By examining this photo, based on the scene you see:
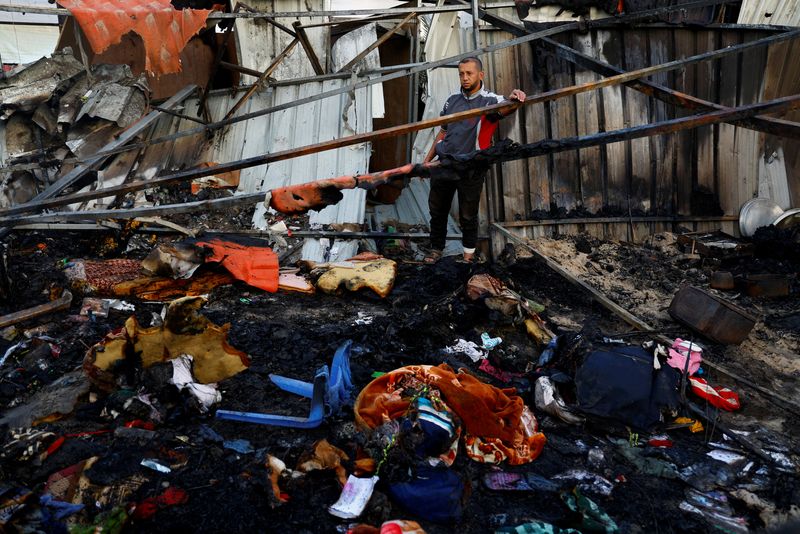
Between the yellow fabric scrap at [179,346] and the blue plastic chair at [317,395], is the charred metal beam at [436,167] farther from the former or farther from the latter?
the blue plastic chair at [317,395]

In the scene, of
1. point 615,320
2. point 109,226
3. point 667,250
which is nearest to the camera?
point 615,320

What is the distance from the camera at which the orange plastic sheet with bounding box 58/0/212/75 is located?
575 cm

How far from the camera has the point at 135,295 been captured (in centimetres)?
505

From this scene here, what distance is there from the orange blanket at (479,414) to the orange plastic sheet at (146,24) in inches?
189

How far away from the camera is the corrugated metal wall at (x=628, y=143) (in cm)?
680

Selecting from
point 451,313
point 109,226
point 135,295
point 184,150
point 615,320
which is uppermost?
point 184,150

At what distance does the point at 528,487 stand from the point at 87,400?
2740 mm

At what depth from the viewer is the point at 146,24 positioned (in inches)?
235

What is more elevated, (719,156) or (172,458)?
(719,156)

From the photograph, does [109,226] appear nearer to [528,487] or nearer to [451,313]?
[451,313]

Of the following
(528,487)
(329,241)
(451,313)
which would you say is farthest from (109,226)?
(528,487)

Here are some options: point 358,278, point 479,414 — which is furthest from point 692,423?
point 358,278

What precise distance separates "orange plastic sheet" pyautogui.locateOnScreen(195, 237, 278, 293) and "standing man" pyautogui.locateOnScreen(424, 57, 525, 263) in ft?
6.08

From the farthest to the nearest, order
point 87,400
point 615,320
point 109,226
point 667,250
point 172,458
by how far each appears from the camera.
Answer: point 667,250 < point 109,226 < point 615,320 < point 87,400 < point 172,458
